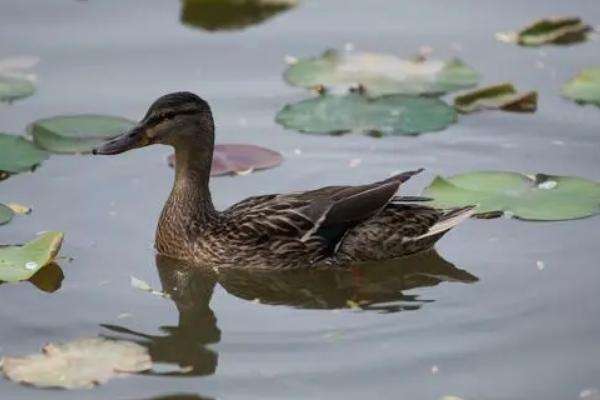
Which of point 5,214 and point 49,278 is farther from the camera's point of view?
point 5,214

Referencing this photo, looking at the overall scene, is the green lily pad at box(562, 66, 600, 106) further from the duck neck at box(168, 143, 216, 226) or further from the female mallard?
the duck neck at box(168, 143, 216, 226)

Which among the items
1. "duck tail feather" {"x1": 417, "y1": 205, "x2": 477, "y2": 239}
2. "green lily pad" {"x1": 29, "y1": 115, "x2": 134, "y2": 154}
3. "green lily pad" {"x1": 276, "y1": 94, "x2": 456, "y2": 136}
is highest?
"green lily pad" {"x1": 276, "y1": 94, "x2": 456, "y2": 136}

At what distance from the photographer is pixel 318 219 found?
427 inches

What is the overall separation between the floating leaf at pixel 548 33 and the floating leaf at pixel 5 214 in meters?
5.09

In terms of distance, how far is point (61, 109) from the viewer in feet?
42.9

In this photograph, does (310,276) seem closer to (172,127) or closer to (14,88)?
(172,127)

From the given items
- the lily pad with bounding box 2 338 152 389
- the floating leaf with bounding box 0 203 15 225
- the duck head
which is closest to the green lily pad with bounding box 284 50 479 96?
the duck head

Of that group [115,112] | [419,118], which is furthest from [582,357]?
[115,112]

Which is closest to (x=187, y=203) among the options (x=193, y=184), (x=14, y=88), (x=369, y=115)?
(x=193, y=184)

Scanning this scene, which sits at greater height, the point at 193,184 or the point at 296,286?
the point at 193,184

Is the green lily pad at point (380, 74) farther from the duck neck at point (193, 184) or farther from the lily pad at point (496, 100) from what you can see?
the duck neck at point (193, 184)

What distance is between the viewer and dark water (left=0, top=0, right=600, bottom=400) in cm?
930

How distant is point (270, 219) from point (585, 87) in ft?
11.5

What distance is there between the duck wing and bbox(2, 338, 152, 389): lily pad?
169 cm
